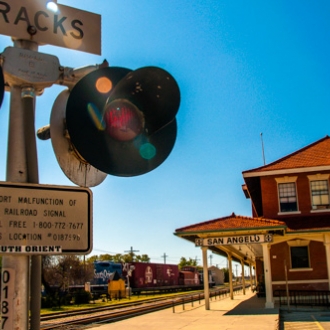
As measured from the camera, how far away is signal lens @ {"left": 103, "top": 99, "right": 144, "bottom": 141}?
2822mm

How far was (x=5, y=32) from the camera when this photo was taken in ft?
8.93

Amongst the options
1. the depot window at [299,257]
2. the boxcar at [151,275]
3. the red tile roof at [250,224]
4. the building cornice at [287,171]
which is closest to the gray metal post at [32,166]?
the red tile roof at [250,224]

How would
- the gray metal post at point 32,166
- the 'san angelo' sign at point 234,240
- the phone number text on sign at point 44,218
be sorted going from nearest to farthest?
the phone number text on sign at point 44,218 → the gray metal post at point 32,166 → the 'san angelo' sign at point 234,240

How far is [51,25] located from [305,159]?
24.6 meters

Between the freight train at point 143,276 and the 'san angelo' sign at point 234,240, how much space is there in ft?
80.8

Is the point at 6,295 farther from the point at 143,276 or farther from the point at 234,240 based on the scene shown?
the point at 143,276

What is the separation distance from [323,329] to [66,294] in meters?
28.3

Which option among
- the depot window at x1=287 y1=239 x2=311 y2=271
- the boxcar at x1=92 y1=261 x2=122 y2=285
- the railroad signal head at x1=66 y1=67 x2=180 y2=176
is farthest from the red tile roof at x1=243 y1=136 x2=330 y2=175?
the boxcar at x1=92 y1=261 x2=122 y2=285

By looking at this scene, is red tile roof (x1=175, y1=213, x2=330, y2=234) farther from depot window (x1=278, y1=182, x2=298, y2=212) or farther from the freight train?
the freight train

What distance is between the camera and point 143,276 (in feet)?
170

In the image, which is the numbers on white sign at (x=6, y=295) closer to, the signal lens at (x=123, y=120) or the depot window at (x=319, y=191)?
the signal lens at (x=123, y=120)

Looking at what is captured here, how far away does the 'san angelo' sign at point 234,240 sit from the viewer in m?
20.3

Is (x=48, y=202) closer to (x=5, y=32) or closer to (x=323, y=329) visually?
(x=5, y=32)

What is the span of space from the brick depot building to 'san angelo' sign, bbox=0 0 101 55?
17.8m
